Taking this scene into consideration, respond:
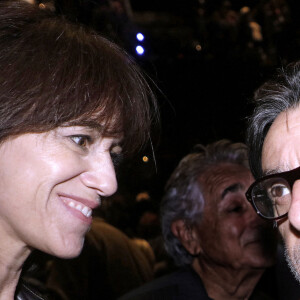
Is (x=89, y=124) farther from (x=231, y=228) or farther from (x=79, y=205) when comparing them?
(x=231, y=228)

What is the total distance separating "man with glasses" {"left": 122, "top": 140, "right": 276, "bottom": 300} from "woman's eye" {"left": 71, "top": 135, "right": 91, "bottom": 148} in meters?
1.36

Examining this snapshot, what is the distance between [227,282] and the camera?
2.88 m

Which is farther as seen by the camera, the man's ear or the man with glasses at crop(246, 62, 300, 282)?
the man's ear

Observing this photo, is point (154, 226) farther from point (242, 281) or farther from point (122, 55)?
point (122, 55)

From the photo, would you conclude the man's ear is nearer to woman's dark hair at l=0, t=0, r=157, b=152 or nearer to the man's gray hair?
the man's gray hair

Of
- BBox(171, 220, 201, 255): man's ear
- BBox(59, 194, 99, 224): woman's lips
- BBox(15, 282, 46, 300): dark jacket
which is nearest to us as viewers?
BBox(59, 194, 99, 224): woman's lips

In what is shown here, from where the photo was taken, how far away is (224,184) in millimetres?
3111

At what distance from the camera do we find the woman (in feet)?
5.05

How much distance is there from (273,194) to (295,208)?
0.95 feet

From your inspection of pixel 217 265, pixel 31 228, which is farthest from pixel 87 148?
pixel 217 265

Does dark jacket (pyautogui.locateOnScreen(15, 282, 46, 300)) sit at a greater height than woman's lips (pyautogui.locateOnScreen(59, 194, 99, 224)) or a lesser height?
lesser

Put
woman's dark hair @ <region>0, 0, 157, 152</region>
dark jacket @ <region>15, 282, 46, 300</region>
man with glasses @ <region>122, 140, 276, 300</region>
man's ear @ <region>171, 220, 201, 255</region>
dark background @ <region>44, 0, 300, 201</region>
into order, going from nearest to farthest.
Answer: woman's dark hair @ <region>0, 0, 157, 152</region> → dark jacket @ <region>15, 282, 46, 300</region> → man with glasses @ <region>122, 140, 276, 300</region> → man's ear @ <region>171, 220, 201, 255</region> → dark background @ <region>44, 0, 300, 201</region>

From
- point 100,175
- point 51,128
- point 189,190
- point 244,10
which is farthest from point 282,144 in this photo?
point 244,10

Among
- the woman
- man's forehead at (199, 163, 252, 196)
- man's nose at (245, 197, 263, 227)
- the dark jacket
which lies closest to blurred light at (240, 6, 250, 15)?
man's forehead at (199, 163, 252, 196)
